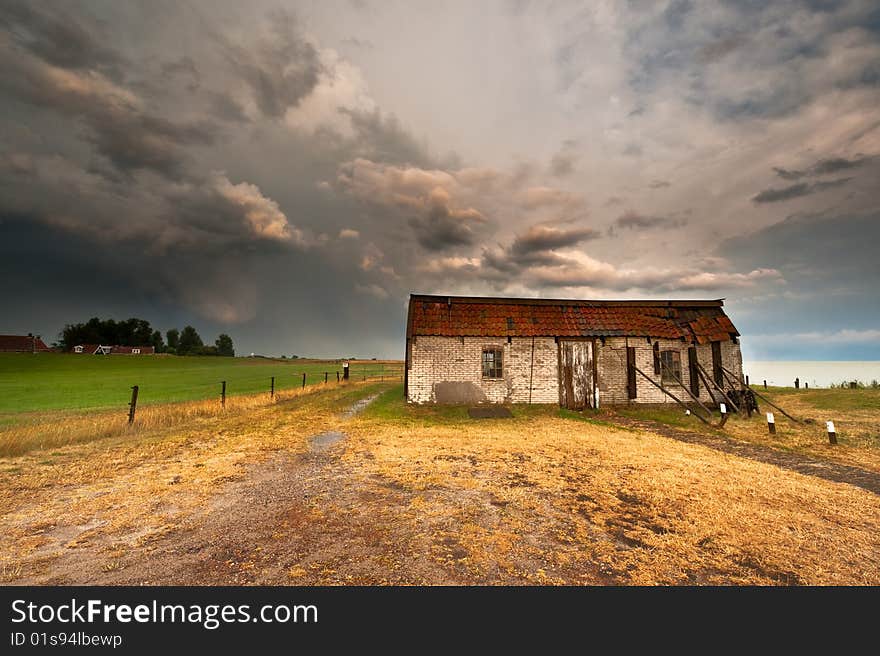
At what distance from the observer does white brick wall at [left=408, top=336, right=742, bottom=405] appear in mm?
17672

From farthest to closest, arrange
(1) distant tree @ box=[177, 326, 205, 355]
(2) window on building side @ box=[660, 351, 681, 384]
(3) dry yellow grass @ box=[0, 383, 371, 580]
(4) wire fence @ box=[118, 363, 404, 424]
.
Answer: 1. (1) distant tree @ box=[177, 326, 205, 355]
2. (2) window on building side @ box=[660, 351, 681, 384]
3. (4) wire fence @ box=[118, 363, 404, 424]
4. (3) dry yellow grass @ box=[0, 383, 371, 580]

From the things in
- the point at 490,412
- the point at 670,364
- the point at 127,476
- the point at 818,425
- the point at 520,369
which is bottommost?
the point at 127,476

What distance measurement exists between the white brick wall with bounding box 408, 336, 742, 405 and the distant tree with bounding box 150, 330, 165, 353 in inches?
4622

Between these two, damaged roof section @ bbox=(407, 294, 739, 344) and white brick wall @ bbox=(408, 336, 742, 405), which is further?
damaged roof section @ bbox=(407, 294, 739, 344)

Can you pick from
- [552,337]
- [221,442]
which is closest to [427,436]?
[221,442]

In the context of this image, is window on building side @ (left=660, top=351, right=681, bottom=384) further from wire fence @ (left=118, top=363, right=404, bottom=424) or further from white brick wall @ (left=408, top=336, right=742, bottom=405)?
wire fence @ (left=118, top=363, right=404, bottom=424)

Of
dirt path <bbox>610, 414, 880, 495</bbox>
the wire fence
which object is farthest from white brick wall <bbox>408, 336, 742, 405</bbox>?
the wire fence

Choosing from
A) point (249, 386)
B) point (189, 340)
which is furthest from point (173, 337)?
point (249, 386)

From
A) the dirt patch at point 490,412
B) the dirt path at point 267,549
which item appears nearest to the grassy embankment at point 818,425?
the dirt patch at point 490,412

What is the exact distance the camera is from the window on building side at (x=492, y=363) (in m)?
17.9

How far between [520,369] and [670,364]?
8014mm

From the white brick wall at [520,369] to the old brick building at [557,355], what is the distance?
50 mm

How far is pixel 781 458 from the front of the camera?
368 inches

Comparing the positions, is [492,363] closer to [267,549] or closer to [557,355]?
[557,355]
